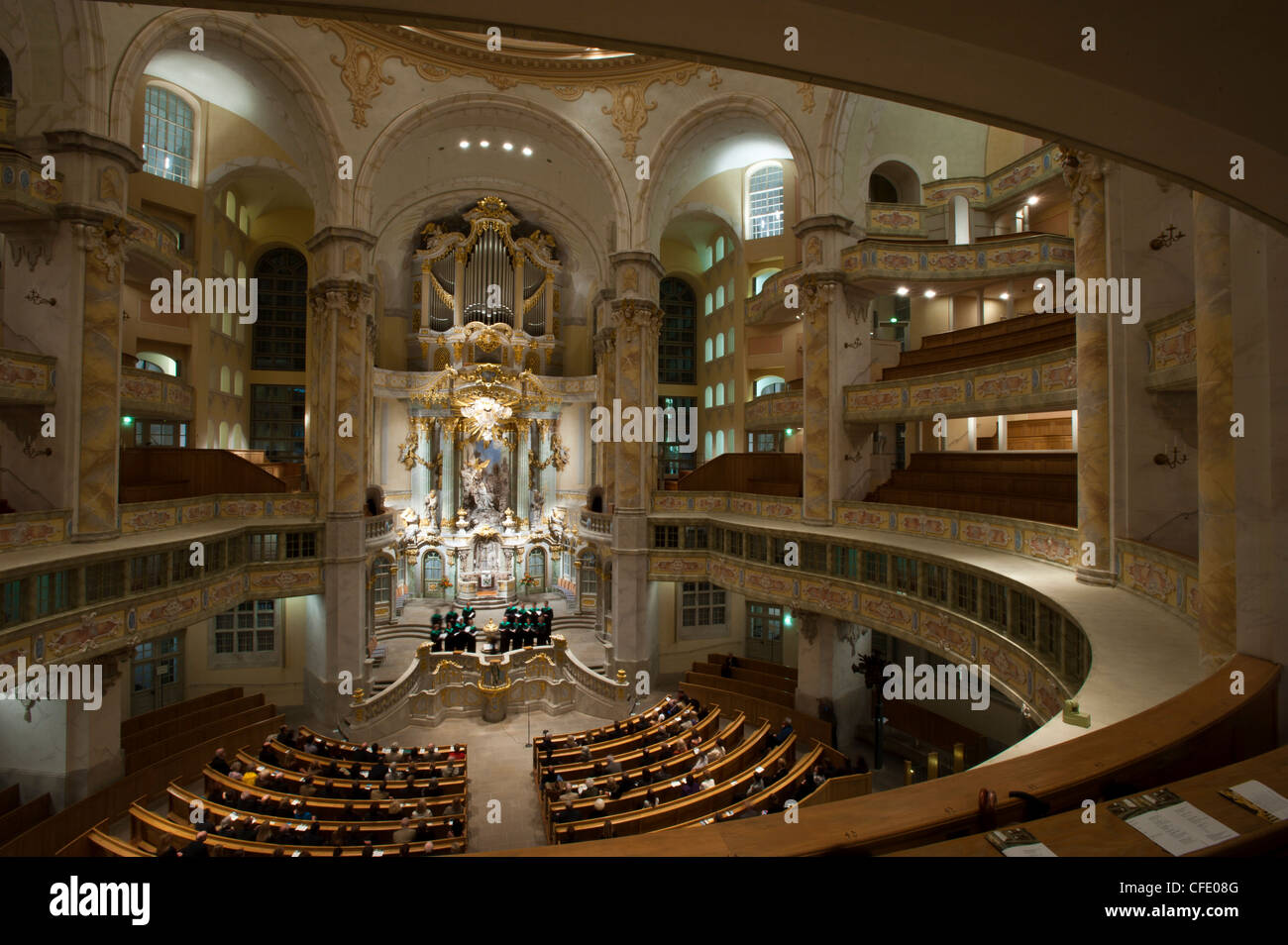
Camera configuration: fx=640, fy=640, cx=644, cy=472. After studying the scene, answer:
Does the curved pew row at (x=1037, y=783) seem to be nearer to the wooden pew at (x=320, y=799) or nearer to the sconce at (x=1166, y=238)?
the sconce at (x=1166, y=238)

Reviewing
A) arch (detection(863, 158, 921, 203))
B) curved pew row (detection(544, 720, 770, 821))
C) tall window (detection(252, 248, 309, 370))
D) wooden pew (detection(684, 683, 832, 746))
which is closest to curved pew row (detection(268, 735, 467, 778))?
curved pew row (detection(544, 720, 770, 821))

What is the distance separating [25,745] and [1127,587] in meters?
17.8

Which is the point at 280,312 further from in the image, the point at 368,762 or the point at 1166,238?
the point at 1166,238

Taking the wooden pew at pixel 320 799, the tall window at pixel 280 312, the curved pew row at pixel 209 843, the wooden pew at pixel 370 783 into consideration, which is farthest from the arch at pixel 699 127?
the curved pew row at pixel 209 843

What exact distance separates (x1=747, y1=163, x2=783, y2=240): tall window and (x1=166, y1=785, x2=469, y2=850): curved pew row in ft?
68.4

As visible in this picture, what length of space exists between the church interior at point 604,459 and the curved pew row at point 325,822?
129 millimetres

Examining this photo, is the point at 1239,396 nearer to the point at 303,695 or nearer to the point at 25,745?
the point at 25,745

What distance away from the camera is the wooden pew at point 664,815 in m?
9.84

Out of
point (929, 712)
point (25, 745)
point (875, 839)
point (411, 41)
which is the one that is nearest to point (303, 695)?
point (25, 745)

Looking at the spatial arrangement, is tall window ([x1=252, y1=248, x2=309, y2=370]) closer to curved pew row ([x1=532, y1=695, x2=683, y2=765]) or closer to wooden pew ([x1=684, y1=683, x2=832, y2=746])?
curved pew row ([x1=532, y1=695, x2=683, y2=765])

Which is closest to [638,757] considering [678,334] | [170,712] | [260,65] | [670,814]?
[670,814]

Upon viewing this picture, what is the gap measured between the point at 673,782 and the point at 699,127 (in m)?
17.1

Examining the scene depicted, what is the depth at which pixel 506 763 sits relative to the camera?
1446 centimetres

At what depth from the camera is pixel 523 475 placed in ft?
87.5
